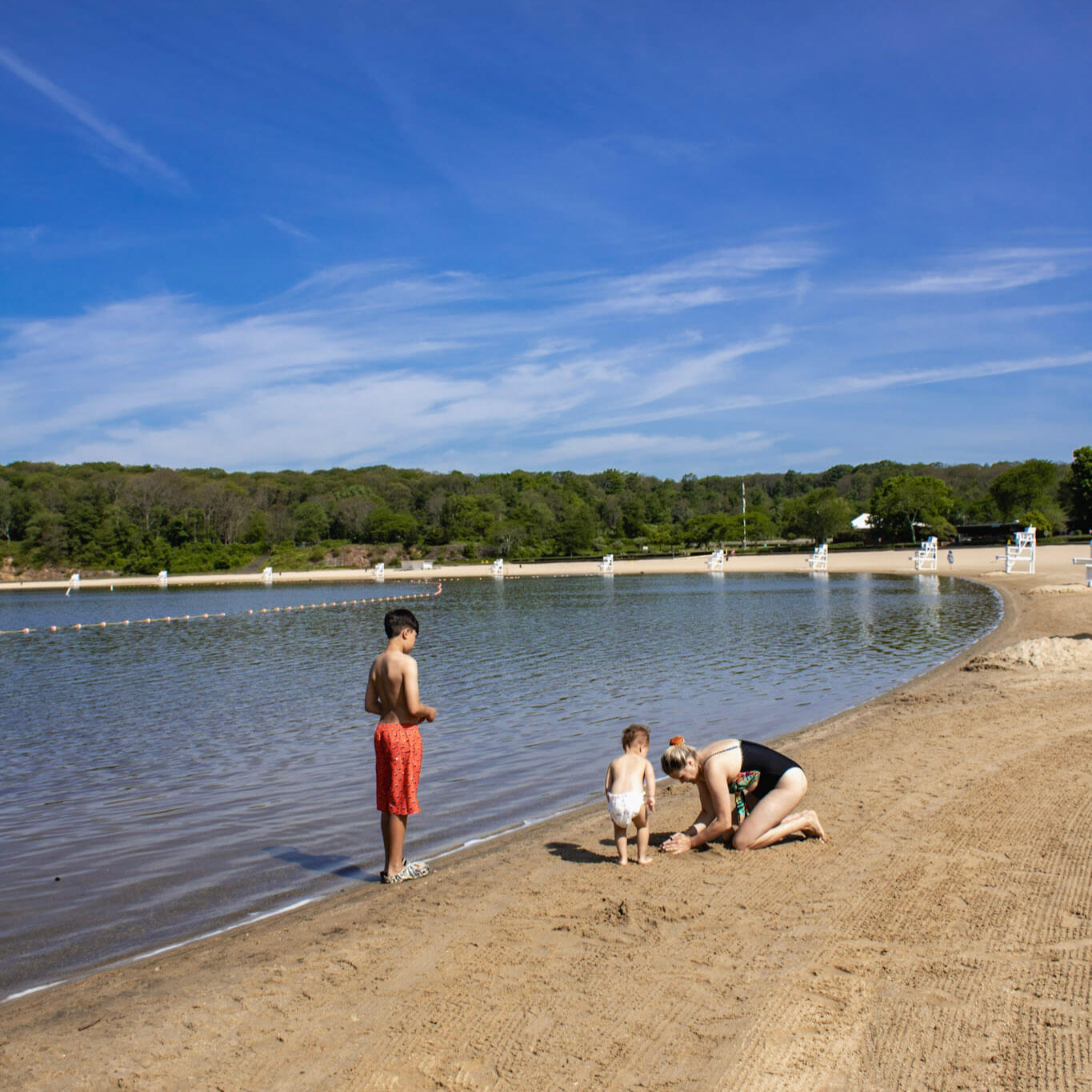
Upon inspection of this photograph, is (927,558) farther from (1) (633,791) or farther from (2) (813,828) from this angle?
(1) (633,791)

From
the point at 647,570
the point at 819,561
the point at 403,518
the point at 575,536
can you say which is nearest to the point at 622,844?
the point at 819,561

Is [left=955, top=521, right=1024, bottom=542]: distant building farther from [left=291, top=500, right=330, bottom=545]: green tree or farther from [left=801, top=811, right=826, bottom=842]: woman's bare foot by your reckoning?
[left=801, top=811, right=826, bottom=842]: woman's bare foot

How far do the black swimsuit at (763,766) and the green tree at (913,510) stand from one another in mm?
93778

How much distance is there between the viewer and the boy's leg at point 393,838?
699cm

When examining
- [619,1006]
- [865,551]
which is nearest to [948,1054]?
[619,1006]

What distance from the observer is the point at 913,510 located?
99.0 m

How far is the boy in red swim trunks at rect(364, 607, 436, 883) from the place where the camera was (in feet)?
21.4

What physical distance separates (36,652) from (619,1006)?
1250 inches

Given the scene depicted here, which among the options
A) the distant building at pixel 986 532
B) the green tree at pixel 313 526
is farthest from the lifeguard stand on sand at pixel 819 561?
the green tree at pixel 313 526

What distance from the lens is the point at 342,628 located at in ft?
122

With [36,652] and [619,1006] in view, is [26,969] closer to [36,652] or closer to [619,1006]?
[619,1006]

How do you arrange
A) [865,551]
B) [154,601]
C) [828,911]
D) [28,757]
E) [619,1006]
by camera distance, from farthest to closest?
[865,551], [154,601], [28,757], [828,911], [619,1006]

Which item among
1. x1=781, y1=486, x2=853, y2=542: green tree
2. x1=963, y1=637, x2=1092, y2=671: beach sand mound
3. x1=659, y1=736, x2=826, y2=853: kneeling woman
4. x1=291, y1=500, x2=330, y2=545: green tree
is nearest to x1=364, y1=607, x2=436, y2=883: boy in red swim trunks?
x1=659, y1=736, x2=826, y2=853: kneeling woman

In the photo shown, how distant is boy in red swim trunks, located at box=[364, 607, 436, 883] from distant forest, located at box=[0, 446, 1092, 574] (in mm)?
96783
